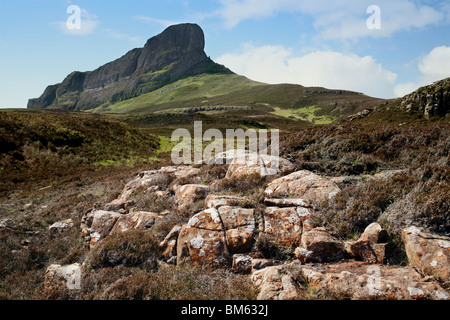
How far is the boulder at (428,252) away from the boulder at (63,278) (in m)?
7.14

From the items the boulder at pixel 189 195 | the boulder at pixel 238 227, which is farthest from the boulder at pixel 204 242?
the boulder at pixel 189 195

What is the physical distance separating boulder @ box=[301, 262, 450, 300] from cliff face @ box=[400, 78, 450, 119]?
24.9m

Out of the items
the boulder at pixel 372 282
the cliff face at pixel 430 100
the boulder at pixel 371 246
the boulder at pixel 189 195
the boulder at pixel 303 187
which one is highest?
the cliff face at pixel 430 100

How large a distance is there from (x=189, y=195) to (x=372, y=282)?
5961mm

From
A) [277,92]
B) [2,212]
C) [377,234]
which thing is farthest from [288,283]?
[277,92]

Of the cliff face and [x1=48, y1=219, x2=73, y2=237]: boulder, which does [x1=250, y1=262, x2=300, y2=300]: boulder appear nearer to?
[x1=48, y1=219, x2=73, y2=237]: boulder

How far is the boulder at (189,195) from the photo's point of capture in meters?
8.18

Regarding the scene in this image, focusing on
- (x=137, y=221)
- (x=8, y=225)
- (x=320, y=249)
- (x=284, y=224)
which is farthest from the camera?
(x=8, y=225)

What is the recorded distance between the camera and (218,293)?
457 cm

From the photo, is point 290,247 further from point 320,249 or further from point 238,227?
point 238,227

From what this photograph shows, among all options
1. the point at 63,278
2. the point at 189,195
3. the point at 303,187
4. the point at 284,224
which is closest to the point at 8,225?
the point at 63,278

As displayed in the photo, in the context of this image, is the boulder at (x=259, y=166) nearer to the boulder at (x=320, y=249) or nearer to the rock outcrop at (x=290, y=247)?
the rock outcrop at (x=290, y=247)

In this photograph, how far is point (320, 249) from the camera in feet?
16.9
